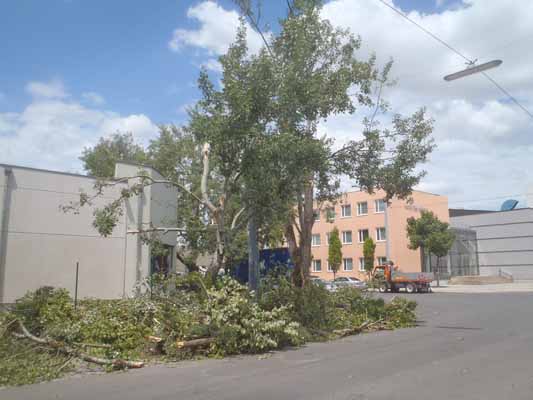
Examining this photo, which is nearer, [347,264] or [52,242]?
[52,242]

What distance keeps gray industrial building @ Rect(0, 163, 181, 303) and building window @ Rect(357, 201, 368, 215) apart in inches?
1482

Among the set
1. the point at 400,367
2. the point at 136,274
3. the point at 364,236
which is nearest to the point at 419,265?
the point at 364,236

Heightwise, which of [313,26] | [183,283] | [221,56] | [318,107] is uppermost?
[313,26]

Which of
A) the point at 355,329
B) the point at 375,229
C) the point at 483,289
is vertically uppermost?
the point at 375,229

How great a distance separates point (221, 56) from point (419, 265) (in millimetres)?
42580

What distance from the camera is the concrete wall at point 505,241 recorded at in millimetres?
54812

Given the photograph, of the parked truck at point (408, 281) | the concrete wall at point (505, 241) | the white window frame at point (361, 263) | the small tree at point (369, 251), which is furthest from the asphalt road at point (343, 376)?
the concrete wall at point (505, 241)

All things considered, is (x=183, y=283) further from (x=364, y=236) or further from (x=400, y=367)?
(x=364, y=236)

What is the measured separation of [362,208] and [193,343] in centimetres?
4741

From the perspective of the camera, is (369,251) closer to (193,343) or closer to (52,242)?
(52,242)

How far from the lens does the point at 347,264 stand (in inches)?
2235

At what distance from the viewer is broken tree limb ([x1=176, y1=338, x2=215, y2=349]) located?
10159mm

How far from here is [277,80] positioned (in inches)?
492

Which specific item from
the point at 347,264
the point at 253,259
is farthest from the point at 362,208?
the point at 253,259
